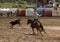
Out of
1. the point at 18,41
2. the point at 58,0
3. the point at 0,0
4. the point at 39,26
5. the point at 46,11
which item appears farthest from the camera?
the point at 58,0

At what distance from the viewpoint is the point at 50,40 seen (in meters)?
13.7

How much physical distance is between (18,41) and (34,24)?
296 centimetres

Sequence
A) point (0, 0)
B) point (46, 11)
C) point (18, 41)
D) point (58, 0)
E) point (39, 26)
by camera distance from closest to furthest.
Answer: point (18, 41) → point (39, 26) → point (46, 11) → point (0, 0) → point (58, 0)

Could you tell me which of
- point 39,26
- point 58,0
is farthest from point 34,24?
point 58,0

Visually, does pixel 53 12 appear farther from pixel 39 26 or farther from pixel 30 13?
pixel 39 26

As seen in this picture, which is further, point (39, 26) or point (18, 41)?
point (39, 26)

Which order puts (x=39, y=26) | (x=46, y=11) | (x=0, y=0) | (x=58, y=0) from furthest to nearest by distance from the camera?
1. (x=58, y=0)
2. (x=0, y=0)
3. (x=46, y=11)
4. (x=39, y=26)

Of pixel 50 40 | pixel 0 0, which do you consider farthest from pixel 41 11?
pixel 0 0

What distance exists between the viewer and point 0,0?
7375 centimetres

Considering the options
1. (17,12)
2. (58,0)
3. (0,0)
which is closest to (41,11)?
(17,12)

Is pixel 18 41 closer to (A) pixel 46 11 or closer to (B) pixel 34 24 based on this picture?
(B) pixel 34 24

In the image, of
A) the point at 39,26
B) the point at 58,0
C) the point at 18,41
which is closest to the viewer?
the point at 18,41

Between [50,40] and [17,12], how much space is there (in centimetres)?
1787

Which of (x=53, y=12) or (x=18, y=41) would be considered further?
(x=53, y=12)
